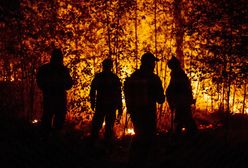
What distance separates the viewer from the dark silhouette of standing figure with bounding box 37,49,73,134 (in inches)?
257

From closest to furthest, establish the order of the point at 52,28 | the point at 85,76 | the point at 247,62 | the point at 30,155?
the point at 30,155, the point at 247,62, the point at 52,28, the point at 85,76

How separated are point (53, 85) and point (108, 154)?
1648 millimetres

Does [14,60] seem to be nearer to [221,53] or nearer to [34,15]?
[34,15]

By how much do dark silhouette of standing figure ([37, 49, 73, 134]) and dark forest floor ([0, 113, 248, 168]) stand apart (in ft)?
1.32

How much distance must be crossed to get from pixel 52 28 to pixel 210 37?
383 cm

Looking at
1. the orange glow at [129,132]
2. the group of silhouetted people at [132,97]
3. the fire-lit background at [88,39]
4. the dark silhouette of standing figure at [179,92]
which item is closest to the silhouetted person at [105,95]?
the group of silhouetted people at [132,97]

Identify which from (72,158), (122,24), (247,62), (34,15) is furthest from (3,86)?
(247,62)

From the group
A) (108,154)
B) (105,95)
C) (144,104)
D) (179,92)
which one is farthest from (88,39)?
(144,104)

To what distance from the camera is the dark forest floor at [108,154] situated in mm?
4895

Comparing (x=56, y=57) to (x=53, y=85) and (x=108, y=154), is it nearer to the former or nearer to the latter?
(x=53, y=85)

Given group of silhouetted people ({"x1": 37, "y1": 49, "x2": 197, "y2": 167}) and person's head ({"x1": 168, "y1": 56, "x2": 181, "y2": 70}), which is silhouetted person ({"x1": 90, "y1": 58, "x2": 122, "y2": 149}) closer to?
group of silhouetted people ({"x1": 37, "y1": 49, "x2": 197, "y2": 167})

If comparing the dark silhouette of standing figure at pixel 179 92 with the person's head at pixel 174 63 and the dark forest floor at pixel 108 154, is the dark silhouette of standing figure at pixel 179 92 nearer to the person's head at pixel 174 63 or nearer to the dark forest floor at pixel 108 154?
the person's head at pixel 174 63

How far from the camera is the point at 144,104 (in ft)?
17.3

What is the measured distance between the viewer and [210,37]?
6867 mm
